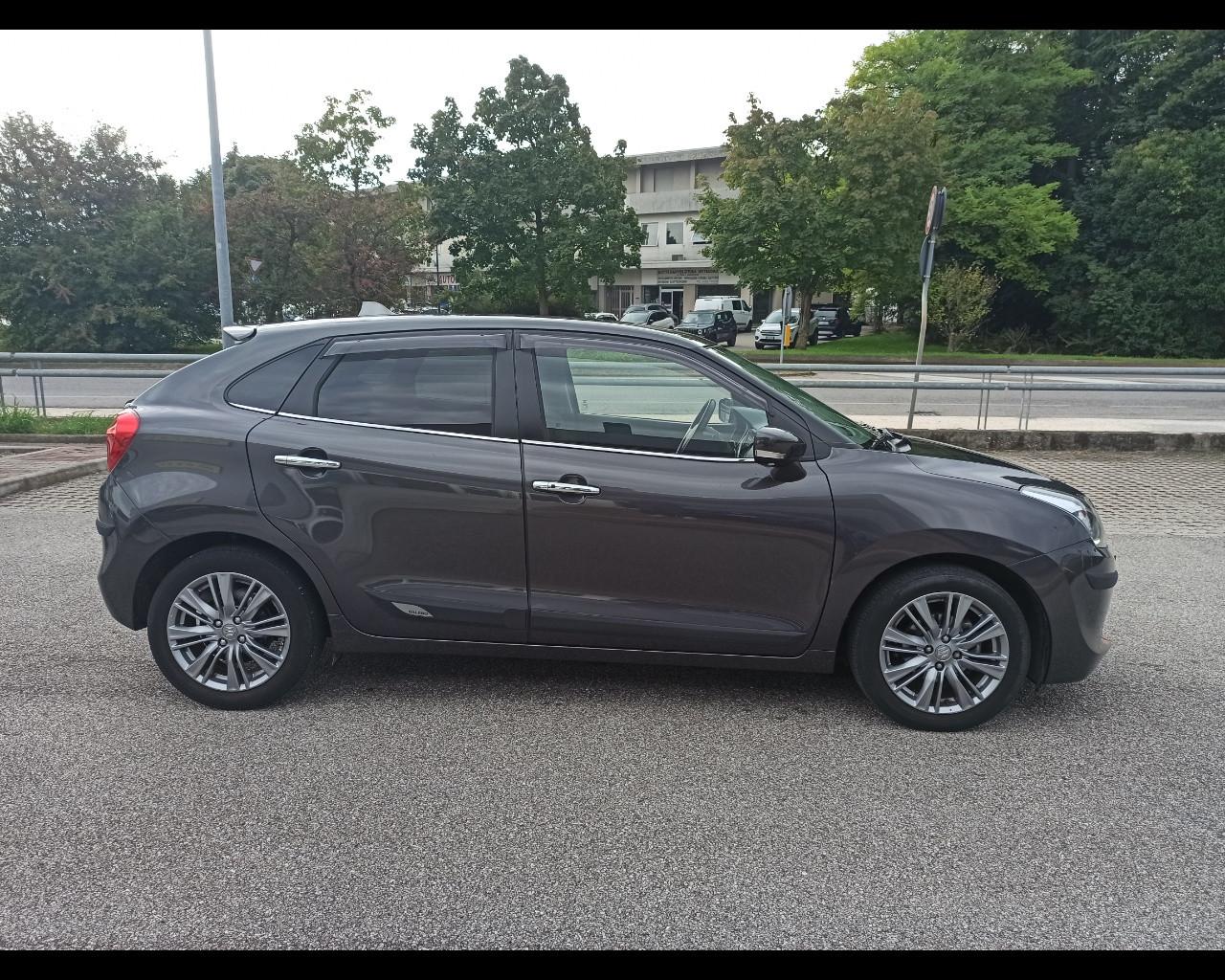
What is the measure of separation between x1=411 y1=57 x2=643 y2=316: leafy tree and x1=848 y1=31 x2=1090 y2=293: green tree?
12.4 meters

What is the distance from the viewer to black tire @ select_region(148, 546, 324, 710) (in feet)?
13.0

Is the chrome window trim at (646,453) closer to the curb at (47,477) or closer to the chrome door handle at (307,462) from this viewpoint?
the chrome door handle at (307,462)

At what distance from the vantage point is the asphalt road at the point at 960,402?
613 inches

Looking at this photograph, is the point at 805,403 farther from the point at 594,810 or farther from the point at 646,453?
the point at 594,810

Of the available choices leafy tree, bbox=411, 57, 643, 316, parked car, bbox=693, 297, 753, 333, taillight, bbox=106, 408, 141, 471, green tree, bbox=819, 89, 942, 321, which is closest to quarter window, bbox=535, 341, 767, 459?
taillight, bbox=106, 408, 141, 471

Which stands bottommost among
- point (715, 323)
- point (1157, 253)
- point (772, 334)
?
point (772, 334)

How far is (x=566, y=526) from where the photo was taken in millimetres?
3852

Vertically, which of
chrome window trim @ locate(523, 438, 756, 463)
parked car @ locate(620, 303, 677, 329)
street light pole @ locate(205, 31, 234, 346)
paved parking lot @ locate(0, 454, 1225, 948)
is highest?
street light pole @ locate(205, 31, 234, 346)

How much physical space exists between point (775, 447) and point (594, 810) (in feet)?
5.27

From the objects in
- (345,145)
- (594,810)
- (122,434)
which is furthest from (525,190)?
(594,810)

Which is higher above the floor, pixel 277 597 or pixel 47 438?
pixel 277 597

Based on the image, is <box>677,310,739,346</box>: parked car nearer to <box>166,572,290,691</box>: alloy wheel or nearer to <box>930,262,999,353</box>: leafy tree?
<box>930,262,999,353</box>: leafy tree

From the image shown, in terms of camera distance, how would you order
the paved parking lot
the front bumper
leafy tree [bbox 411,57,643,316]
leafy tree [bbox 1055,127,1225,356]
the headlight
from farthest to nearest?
leafy tree [bbox 411,57,643,316] → leafy tree [bbox 1055,127,1225,356] → the headlight → the front bumper → the paved parking lot
